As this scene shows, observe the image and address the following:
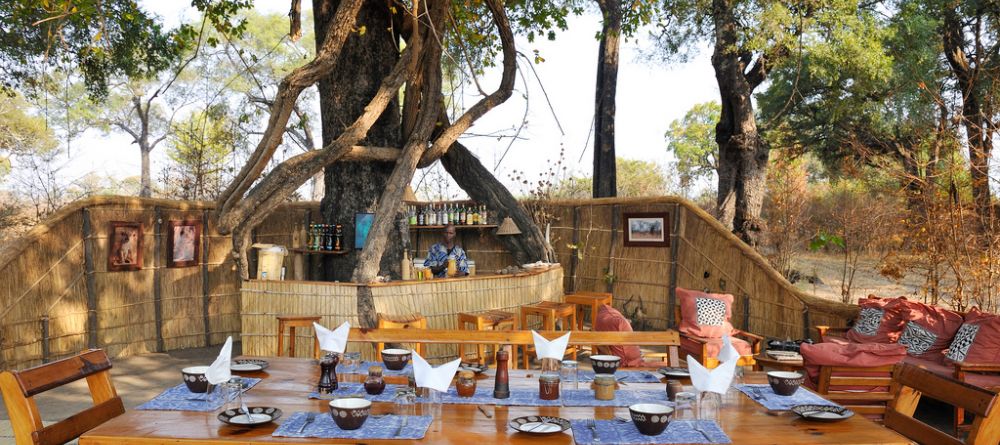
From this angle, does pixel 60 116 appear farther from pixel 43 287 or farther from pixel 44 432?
pixel 44 432

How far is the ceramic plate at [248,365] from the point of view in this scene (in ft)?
12.4

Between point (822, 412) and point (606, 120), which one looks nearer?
point (822, 412)

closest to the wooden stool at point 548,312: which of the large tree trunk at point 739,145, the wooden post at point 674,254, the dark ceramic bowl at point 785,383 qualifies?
the wooden post at point 674,254

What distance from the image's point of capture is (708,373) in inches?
114

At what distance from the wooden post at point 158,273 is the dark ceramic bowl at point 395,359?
222 inches

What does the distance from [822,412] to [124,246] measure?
7.23 m

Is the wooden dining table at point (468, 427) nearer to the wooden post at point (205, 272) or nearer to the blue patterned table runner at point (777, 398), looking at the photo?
the blue patterned table runner at point (777, 398)

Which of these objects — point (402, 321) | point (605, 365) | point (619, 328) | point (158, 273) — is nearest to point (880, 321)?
point (619, 328)

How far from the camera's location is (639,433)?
110 inches

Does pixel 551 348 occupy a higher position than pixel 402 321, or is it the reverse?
pixel 551 348

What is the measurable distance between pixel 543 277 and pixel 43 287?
4876 mm

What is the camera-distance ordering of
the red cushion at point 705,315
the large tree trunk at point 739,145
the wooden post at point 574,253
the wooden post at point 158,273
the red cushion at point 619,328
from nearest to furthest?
the red cushion at point 619,328, the red cushion at point 705,315, the wooden post at point 158,273, the wooden post at point 574,253, the large tree trunk at point 739,145

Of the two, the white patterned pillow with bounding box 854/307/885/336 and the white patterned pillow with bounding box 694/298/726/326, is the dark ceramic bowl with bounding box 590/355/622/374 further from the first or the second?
the white patterned pillow with bounding box 854/307/885/336

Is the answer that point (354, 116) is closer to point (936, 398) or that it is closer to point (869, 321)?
point (869, 321)
